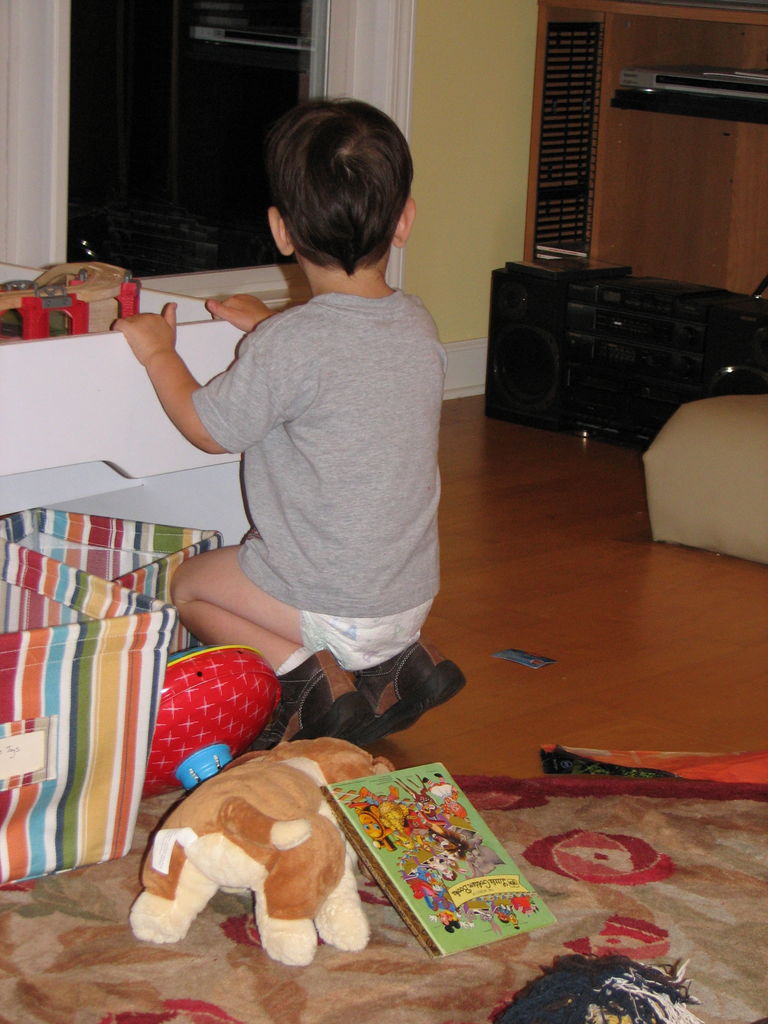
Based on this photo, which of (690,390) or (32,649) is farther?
(690,390)

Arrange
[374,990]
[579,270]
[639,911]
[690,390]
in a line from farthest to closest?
[579,270] < [690,390] < [639,911] < [374,990]

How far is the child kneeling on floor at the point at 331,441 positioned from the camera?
137 cm

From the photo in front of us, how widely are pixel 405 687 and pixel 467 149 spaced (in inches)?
84.0

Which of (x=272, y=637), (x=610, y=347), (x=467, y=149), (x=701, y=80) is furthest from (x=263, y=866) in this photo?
(x=467, y=149)

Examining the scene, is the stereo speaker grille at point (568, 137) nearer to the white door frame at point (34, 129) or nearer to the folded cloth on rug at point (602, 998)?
the white door frame at point (34, 129)

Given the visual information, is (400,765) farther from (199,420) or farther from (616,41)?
(616,41)

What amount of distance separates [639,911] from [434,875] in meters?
0.21

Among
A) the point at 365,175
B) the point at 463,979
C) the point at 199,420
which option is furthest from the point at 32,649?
the point at 365,175

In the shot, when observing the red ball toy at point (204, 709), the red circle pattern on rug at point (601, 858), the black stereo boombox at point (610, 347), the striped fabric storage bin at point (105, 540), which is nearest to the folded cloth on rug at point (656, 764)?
the red circle pattern on rug at point (601, 858)

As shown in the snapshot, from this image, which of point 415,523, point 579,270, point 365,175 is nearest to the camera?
point 365,175

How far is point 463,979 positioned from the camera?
1.13 m

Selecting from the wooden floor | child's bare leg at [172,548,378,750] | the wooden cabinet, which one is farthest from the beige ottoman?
the wooden cabinet

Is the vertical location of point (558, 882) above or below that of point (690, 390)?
below

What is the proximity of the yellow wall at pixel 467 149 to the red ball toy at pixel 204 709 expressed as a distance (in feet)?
6.73
